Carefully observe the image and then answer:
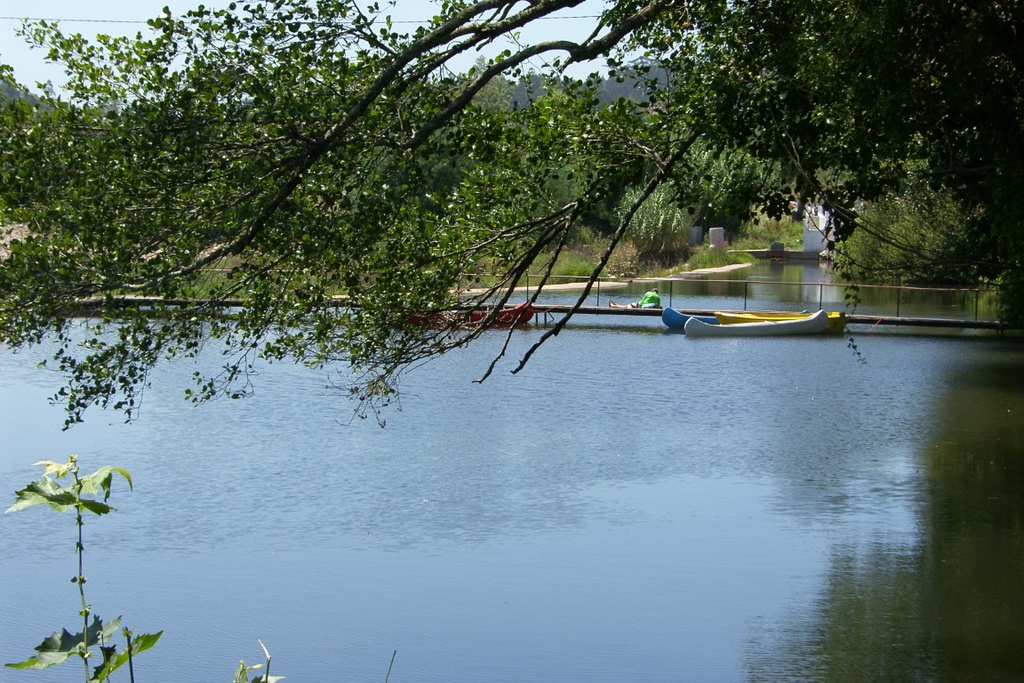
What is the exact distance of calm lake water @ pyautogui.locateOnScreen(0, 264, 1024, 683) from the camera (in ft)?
33.8

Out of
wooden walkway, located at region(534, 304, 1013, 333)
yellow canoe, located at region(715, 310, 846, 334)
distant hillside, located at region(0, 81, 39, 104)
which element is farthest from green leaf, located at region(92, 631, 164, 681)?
yellow canoe, located at region(715, 310, 846, 334)

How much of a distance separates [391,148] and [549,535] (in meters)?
5.98

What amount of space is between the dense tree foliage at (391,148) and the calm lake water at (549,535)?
1.80 m

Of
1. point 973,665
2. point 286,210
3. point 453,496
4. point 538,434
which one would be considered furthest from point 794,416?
point 286,210

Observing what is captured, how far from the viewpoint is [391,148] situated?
8344 mm

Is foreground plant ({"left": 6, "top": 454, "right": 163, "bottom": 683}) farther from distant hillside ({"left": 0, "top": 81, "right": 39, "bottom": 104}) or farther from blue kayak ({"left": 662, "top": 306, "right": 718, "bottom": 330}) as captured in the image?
blue kayak ({"left": 662, "top": 306, "right": 718, "bottom": 330})

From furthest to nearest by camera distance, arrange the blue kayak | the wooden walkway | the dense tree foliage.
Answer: the blue kayak
the wooden walkway
the dense tree foliage

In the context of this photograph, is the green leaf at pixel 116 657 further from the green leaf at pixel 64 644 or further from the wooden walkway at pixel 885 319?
the wooden walkway at pixel 885 319

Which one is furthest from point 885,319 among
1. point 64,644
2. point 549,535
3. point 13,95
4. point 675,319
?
point 64,644

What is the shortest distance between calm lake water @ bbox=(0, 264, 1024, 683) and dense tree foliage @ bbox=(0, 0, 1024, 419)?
180 cm

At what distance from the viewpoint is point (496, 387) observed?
Answer: 857 inches

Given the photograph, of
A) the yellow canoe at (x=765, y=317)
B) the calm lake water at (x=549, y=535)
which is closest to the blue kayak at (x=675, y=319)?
the yellow canoe at (x=765, y=317)

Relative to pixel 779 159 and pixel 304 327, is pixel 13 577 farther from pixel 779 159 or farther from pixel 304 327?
pixel 779 159

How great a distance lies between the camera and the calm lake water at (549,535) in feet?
33.8
